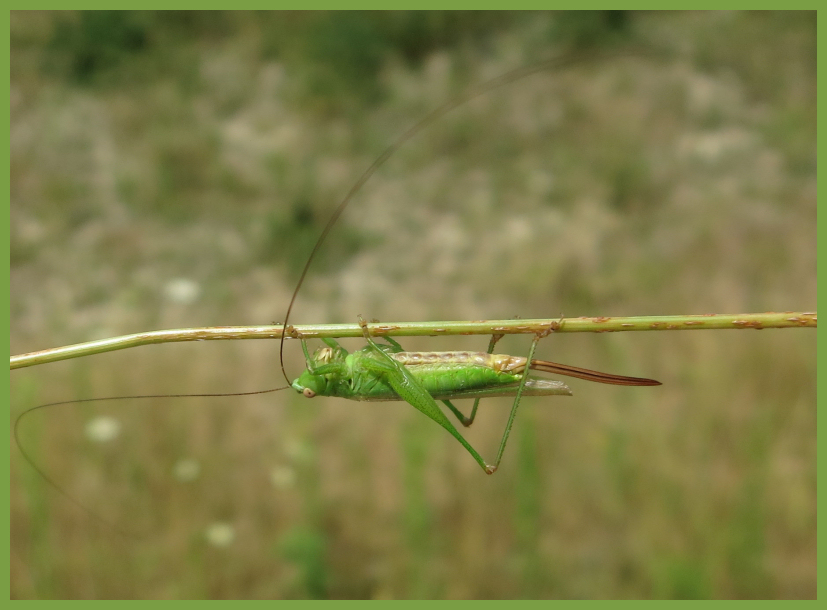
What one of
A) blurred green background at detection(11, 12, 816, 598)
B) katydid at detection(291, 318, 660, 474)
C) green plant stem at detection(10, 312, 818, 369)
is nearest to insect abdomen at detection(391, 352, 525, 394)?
katydid at detection(291, 318, 660, 474)

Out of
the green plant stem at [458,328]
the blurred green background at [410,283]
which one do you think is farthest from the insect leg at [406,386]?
the blurred green background at [410,283]

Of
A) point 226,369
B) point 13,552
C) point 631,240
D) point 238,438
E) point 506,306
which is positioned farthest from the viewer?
point 631,240

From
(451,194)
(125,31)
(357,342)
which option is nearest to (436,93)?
(451,194)

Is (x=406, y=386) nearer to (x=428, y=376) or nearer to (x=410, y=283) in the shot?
(x=428, y=376)

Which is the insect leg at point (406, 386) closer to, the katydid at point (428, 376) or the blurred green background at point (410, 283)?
the katydid at point (428, 376)

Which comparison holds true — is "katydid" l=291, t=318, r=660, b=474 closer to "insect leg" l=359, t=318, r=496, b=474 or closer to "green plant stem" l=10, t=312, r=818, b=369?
"insect leg" l=359, t=318, r=496, b=474

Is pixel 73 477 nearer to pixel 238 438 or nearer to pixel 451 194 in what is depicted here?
pixel 238 438
